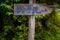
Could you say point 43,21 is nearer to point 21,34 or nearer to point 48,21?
point 48,21

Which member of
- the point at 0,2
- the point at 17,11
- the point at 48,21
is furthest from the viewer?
the point at 48,21

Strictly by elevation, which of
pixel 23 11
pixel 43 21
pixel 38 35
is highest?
pixel 23 11

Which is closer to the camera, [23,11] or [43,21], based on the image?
[23,11]

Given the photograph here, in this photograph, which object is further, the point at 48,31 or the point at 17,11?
the point at 48,31

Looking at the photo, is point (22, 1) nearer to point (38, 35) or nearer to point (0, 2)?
point (0, 2)

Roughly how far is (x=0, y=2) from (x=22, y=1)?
50 centimetres

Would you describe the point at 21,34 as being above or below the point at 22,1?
below

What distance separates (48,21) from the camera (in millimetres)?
4152

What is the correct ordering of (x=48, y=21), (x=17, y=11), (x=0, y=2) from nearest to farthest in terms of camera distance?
(x=17, y=11) → (x=0, y=2) → (x=48, y=21)

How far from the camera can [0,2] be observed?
12.7 feet

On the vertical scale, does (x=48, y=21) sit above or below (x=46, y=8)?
below

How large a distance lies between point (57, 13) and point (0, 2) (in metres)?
1.48

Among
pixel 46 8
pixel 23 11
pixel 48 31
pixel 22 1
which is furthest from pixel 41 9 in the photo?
pixel 48 31

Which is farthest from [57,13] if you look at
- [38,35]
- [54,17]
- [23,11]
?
[23,11]
